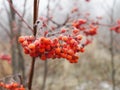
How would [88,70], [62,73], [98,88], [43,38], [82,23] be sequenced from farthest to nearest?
[88,70]
[62,73]
[98,88]
[82,23]
[43,38]

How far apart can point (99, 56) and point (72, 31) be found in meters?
13.7

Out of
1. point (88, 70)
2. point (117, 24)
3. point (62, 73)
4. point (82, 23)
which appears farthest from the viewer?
point (88, 70)

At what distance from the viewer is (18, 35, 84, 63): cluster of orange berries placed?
2031 millimetres

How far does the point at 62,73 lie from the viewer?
1402 centimetres

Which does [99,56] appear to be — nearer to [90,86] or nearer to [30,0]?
[90,86]

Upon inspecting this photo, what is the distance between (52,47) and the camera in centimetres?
207

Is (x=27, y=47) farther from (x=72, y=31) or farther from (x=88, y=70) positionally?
(x=88, y=70)

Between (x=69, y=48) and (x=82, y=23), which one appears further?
(x=82, y=23)

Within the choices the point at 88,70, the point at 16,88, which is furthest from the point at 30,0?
the point at 88,70

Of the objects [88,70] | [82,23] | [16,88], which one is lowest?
[88,70]

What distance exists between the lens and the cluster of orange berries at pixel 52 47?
2.03 metres

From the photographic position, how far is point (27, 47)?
2.08m

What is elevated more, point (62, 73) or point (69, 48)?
point (69, 48)

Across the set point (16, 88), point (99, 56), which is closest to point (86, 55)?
point (99, 56)
